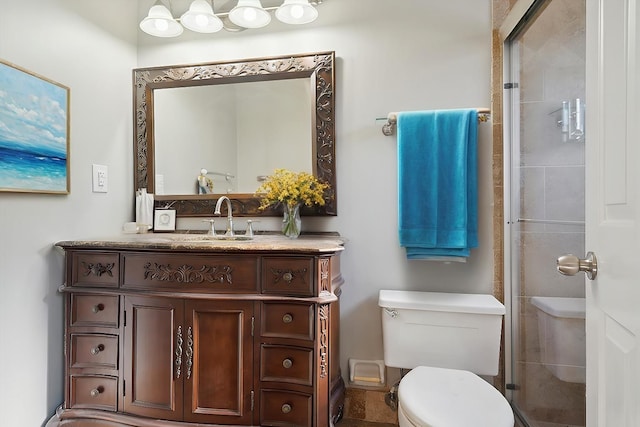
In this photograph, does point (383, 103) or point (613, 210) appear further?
point (383, 103)

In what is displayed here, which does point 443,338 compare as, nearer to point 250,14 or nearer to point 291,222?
point 291,222

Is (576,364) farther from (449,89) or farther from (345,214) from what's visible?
(449,89)

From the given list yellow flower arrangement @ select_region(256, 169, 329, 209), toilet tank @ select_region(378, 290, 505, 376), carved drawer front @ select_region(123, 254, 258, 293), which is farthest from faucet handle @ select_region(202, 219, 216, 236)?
toilet tank @ select_region(378, 290, 505, 376)

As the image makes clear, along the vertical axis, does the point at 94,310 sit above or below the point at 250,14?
below

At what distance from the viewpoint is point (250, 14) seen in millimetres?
1765

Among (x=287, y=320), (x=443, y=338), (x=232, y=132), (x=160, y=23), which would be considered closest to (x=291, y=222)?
(x=287, y=320)

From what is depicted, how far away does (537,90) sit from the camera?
1.43 m

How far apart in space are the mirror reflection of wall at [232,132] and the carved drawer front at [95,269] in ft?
1.94

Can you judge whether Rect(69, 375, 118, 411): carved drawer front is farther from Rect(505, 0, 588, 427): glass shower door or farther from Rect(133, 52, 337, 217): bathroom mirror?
Rect(505, 0, 588, 427): glass shower door

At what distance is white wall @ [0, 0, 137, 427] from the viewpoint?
145cm

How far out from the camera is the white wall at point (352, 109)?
163 centimetres

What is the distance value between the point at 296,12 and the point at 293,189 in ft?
2.89

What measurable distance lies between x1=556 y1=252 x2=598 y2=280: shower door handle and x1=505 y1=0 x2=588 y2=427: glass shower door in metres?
0.37

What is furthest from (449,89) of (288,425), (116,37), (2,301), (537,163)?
(2,301)
